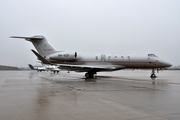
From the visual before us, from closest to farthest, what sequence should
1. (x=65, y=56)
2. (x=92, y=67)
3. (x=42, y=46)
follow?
(x=92, y=67) < (x=65, y=56) < (x=42, y=46)

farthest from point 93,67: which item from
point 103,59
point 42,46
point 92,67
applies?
point 42,46

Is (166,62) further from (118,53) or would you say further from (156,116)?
(156,116)

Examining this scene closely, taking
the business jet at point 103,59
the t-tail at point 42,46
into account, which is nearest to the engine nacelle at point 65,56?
the business jet at point 103,59

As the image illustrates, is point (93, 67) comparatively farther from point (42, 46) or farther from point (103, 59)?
point (42, 46)

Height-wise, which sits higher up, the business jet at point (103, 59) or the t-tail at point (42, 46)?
the t-tail at point (42, 46)

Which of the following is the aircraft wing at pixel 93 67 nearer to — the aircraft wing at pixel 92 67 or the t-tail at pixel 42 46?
the aircraft wing at pixel 92 67

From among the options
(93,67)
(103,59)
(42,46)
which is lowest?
(93,67)

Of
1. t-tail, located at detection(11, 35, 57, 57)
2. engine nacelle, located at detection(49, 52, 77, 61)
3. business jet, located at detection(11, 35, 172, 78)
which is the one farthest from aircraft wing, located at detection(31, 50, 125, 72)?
t-tail, located at detection(11, 35, 57, 57)

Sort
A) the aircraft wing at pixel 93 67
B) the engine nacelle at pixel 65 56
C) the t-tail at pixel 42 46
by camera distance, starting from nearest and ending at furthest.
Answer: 1. the aircraft wing at pixel 93 67
2. the engine nacelle at pixel 65 56
3. the t-tail at pixel 42 46

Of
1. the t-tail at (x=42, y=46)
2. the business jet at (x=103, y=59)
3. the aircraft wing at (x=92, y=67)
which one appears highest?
the t-tail at (x=42, y=46)

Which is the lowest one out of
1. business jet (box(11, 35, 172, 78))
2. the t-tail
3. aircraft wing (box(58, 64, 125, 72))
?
aircraft wing (box(58, 64, 125, 72))

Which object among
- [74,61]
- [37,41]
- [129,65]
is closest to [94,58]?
[74,61]

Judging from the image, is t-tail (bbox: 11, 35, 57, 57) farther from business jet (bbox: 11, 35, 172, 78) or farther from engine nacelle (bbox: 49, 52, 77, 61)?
engine nacelle (bbox: 49, 52, 77, 61)

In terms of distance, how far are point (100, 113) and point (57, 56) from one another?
54.3ft
